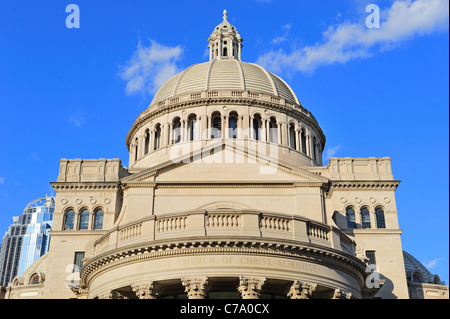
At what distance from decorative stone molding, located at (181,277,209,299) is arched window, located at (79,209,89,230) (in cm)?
1796

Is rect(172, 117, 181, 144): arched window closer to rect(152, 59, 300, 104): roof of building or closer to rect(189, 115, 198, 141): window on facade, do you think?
rect(189, 115, 198, 141): window on facade

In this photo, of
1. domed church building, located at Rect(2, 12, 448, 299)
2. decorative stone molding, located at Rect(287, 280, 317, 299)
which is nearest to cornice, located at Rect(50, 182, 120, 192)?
domed church building, located at Rect(2, 12, 448, 299)

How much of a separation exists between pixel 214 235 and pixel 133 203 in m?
9.84

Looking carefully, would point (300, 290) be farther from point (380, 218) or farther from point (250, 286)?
point (380, 218)

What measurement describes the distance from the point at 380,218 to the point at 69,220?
23922 mm

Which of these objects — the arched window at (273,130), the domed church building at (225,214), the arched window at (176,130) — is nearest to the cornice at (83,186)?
the domed church building at (225,214)

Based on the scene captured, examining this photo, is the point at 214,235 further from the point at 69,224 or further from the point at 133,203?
the point at 69,224

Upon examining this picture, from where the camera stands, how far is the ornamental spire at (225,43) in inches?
3063

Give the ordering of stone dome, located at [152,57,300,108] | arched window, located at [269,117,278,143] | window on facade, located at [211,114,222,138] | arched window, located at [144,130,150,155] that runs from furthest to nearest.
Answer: stone dome, located at [152,57,300,108] < arched window, located at [144,130,150,155] < arched window, located at [269,117,278,143] < window on facade, located at [211,114,222,138]

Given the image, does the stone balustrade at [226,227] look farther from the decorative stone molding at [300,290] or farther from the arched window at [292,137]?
the arched window at [292,137]

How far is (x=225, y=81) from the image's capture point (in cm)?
6569

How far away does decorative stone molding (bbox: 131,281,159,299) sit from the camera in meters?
32.3

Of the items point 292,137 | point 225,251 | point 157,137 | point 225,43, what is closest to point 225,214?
point 225,251

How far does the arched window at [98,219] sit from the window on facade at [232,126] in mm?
17072
